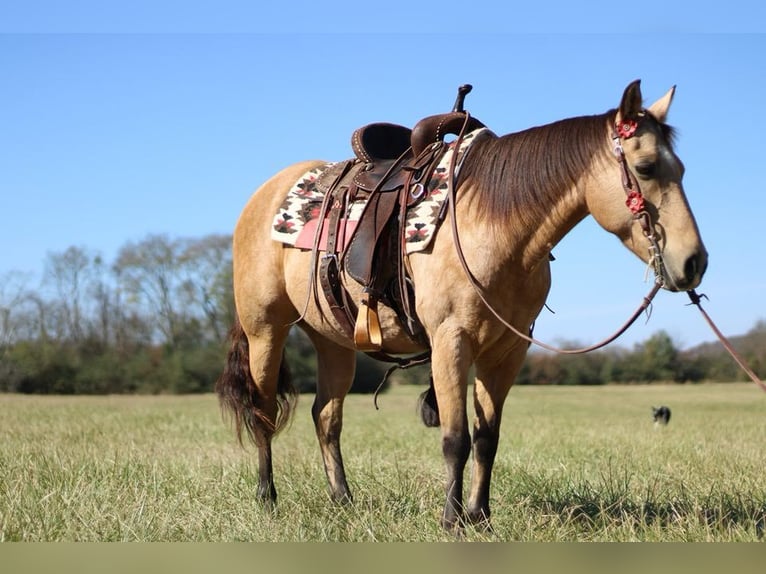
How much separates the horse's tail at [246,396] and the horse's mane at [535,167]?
275cm

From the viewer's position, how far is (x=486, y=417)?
196 inches

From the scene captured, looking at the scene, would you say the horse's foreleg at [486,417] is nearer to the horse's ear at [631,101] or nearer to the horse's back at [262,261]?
the horse's ear at [631,101]

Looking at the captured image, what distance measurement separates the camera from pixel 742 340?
35406 mm

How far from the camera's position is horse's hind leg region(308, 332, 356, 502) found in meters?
6.29

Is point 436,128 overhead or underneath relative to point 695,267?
overhead

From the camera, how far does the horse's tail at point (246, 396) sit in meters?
6.49

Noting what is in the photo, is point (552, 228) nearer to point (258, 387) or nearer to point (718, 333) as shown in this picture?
point (718, 333)

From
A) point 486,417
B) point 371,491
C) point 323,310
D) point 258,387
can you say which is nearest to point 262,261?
point 323,310

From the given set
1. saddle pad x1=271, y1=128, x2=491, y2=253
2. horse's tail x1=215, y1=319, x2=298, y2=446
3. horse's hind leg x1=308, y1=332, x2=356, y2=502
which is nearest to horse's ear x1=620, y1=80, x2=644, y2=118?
saddle pad x1=271, y1=128, x2=491, y2=253

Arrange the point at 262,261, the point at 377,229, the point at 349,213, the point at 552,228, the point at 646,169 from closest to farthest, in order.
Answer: the point at 646,169 < the point at 552,228 < the point at 377,229 < the point at 349,213 < the point at 262,261

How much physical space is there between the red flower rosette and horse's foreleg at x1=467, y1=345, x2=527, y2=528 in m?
1.23

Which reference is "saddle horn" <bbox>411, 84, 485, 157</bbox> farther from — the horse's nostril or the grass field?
the grass field

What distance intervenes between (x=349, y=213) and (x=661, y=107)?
85.2 inches

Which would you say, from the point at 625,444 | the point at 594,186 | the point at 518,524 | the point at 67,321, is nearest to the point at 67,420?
the point at 625,444
